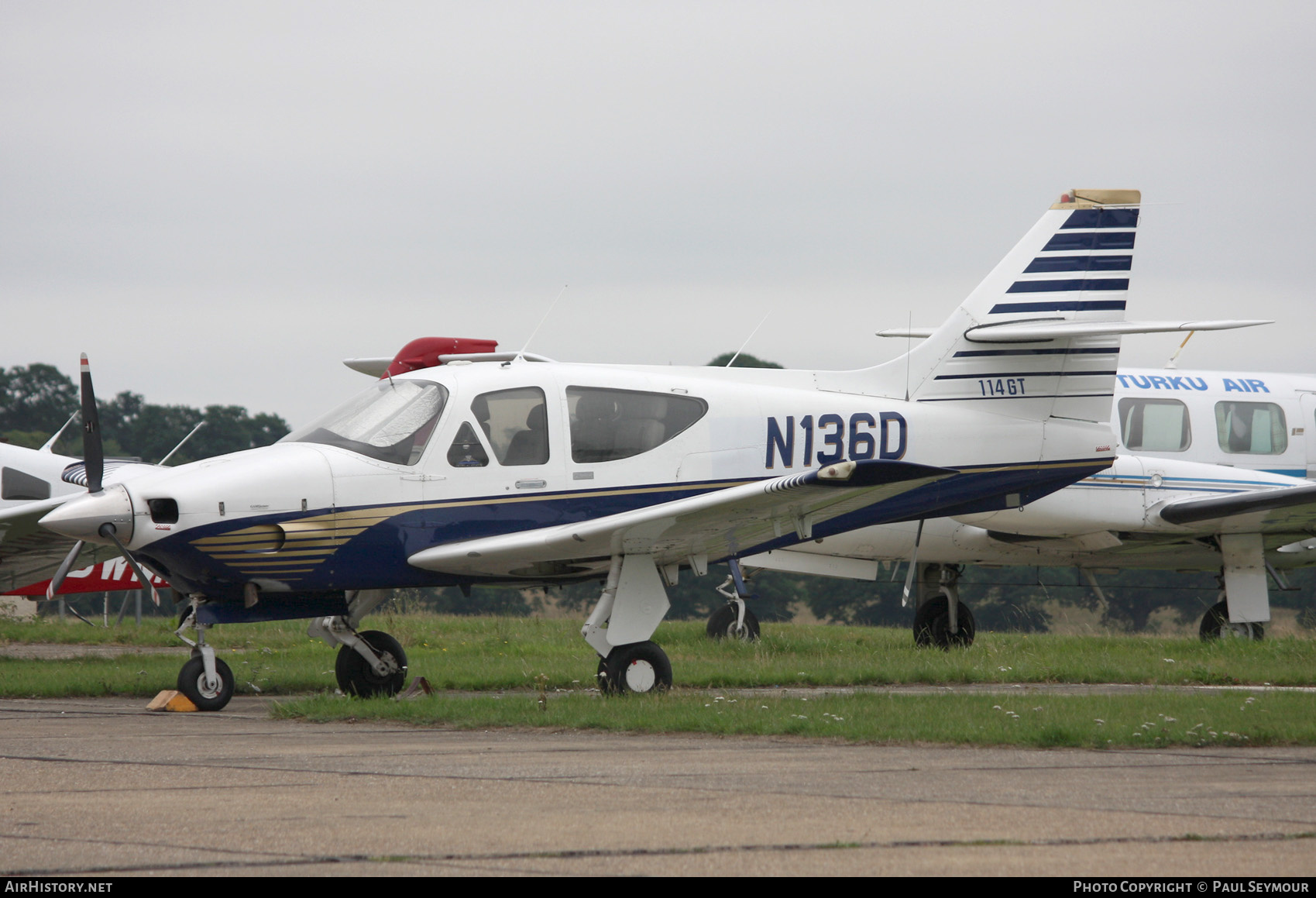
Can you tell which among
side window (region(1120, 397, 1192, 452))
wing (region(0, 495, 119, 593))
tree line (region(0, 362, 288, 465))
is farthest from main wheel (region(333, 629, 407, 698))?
tree line (region(0, 362, 288, 465))

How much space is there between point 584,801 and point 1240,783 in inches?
114

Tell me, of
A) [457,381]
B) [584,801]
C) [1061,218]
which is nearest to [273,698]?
[457,381]

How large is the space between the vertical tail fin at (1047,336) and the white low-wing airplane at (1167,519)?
9.72ft

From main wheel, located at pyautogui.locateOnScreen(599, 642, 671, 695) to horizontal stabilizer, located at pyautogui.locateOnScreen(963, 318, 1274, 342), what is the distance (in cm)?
409

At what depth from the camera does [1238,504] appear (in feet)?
46.8

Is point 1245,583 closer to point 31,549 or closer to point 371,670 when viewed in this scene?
point 371,670

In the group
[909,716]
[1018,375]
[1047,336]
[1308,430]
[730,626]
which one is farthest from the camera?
[1308,430]

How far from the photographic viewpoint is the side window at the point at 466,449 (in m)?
9.77

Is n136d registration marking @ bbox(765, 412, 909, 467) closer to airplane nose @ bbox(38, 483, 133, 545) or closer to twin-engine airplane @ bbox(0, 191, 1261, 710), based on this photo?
twin-engine airplane @ bbox(0, 191, 1261, 710)

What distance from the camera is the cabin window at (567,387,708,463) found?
398 inches

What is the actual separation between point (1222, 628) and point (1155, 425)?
2453mm

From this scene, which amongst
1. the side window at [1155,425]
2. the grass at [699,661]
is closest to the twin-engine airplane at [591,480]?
the grass at [699,661]

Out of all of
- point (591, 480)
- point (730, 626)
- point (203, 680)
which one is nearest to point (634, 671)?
point (591, 480)

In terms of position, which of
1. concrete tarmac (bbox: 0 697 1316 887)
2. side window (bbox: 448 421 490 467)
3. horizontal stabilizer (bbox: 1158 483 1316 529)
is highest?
side window (bbox: 448 421 490 467)
